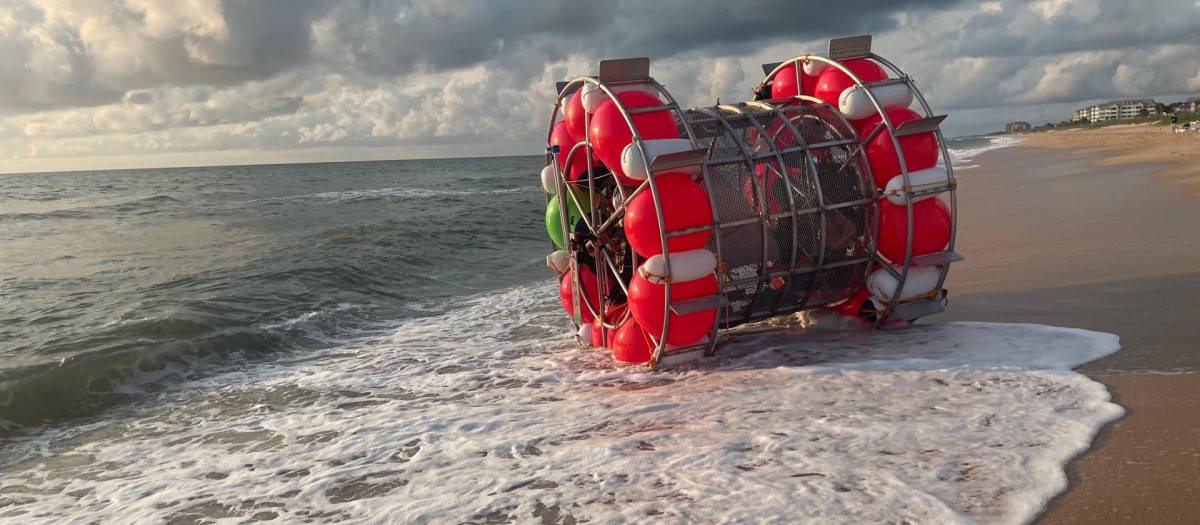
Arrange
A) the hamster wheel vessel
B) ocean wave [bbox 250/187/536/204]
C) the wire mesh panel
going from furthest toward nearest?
ocean wave [bbox 250/187/536/204] < the wire mesh panel < the hamster wheel vessel

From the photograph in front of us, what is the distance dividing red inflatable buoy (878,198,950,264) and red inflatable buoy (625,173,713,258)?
1965 mm

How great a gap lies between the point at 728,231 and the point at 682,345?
1.15 metres

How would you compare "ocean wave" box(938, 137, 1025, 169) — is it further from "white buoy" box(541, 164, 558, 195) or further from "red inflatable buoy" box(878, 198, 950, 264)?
"white buoy" box(541, 164, 558, 195)

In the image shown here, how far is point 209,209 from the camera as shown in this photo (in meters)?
35.9

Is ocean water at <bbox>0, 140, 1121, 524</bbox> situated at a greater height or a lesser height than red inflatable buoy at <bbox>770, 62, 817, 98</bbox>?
lesser

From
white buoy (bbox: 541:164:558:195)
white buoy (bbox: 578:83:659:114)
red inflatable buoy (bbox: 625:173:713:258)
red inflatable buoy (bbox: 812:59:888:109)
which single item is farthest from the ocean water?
white buoy (bbox: 578:83:659:114)

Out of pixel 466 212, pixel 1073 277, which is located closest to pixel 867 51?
pixel 1073 277

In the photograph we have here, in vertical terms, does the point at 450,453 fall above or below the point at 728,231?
below

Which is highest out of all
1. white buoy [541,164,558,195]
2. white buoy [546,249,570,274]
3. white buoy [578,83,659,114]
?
white buoy [578,83,659,114]

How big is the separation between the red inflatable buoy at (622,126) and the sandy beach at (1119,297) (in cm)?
396

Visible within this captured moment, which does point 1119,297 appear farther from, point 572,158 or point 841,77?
point 572,158

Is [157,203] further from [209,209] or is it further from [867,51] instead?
[867,51]

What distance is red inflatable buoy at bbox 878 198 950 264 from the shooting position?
784 cm

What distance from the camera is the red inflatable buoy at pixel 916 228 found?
7840 mm
